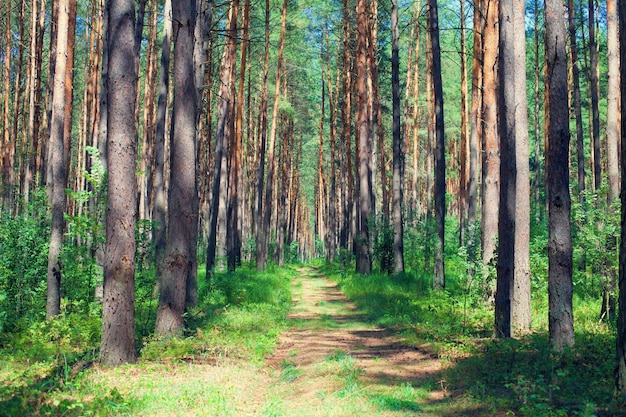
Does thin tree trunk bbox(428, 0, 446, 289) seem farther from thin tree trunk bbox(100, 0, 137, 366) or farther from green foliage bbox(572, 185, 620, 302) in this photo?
thin tree trunk bbox(100, 0, 137, 366)

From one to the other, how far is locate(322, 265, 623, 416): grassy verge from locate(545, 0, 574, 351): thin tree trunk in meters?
0.39

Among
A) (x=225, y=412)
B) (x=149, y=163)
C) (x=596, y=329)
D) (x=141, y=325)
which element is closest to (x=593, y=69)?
(x=596, y=329)

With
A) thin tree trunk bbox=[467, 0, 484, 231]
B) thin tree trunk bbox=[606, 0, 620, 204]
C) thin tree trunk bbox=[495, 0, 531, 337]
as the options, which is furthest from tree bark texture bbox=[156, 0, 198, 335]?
thin tree trunk bbox=[467, 0, 484, 231]

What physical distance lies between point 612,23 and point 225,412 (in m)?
15.3

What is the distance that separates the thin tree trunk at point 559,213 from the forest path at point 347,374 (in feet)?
5.99

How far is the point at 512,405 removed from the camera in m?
6.00

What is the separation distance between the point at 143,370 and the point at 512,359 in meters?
4.88

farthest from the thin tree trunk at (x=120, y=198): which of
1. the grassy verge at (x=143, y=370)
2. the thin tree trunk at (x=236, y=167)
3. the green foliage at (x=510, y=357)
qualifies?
the thin tree trunk at (x=236, y=167)

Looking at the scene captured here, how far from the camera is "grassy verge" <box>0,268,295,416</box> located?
5855 millimetres

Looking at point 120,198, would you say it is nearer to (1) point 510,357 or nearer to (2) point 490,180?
(1) point 510,357

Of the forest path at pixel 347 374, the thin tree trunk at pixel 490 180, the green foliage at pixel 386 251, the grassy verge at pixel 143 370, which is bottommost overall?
the forest path at pixel 347 374

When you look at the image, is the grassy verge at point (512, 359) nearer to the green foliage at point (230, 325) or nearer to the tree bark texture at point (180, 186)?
the green foliage at point (230, 325)

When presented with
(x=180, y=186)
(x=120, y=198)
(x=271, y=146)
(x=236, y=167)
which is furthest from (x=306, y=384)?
(x=271, y=146)

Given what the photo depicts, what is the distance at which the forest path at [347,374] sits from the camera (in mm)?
6477
